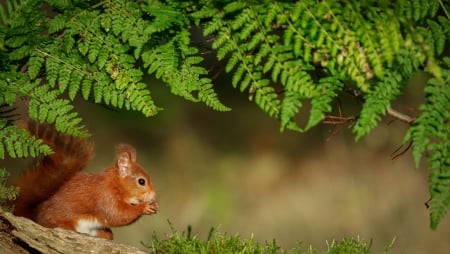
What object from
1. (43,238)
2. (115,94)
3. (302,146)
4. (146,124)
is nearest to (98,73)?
(115,94)

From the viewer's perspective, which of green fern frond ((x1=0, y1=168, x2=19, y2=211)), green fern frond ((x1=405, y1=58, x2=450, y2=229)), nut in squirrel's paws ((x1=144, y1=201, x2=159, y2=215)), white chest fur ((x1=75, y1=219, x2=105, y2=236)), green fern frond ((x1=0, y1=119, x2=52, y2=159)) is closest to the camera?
green fern frond ((x1=405, y1=58, x2=450, y2=229))

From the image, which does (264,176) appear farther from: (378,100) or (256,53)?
(378,100)

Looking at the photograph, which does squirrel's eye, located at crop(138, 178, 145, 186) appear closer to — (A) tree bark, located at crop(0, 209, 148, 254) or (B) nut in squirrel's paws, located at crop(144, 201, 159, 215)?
(B) nut in squirrel's paws, located at crop(144, 201, 159, 215)

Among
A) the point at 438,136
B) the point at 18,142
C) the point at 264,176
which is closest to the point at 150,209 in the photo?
the point at 18,142

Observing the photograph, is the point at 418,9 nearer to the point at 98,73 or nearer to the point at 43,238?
the point at 98,73

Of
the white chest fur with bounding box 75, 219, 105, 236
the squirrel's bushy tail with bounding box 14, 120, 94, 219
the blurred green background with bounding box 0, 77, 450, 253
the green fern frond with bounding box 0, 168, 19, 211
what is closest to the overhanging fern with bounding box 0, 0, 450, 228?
the green fern frond with bounding box 0, 168, 19, 211

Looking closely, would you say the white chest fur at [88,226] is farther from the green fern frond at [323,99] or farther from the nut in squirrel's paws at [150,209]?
the green fern frond at [323,99]

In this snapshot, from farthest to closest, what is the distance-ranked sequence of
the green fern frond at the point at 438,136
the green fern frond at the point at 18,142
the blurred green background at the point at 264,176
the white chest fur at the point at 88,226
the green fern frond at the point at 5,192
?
the blurred green background at the point at 264,176
the white chest fur at the point at 88,226
the green fern frond at the point at 5,192
the green fern frond at the point at 18,142
the green fern frond at the point at 438,136

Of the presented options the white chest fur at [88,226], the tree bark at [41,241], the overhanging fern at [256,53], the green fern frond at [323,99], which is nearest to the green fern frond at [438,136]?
the overhanging fern at [256,53]
